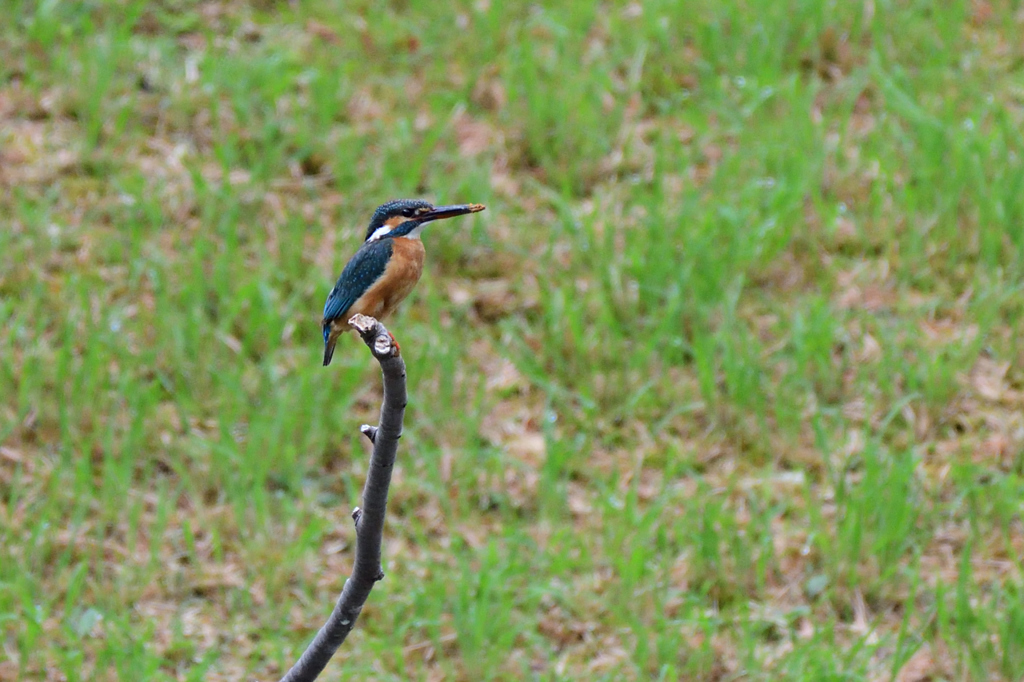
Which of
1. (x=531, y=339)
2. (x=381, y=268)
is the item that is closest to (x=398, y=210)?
(x=381, y=268)

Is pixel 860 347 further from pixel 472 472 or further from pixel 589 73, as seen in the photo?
pixel 589 73

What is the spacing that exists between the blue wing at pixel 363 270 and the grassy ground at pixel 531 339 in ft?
6.30

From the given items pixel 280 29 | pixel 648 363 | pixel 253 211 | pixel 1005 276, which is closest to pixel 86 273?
pixel 253 211

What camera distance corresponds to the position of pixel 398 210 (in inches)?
78.4

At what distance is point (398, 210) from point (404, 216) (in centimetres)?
2

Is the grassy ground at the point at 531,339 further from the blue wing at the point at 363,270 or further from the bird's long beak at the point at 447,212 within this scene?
the bird's long beak at the point at 447,212

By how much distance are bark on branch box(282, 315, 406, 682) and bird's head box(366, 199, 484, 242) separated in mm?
194

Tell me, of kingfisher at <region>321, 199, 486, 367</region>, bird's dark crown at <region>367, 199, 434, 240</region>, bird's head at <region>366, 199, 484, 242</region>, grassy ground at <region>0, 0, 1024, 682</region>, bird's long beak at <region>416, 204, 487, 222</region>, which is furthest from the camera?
grassy ground at <region>0, 0, 1024, 682</region>

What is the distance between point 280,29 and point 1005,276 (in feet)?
12.6

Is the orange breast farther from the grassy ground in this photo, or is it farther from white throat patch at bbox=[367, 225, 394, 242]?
the grassy ground

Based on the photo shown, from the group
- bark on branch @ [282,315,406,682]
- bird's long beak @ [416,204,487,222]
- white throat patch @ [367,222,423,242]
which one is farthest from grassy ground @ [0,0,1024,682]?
bird's long beak @ [416,204,487,222]

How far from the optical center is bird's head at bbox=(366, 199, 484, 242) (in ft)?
6.00

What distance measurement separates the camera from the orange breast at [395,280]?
212cm

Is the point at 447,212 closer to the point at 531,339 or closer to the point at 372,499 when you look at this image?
the point at 372,499
